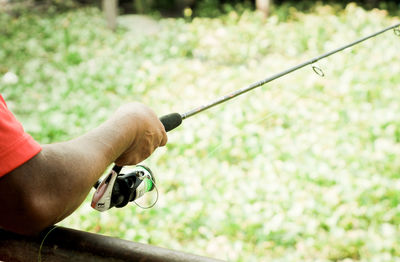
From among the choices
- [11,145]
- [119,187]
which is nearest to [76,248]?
[119,187]

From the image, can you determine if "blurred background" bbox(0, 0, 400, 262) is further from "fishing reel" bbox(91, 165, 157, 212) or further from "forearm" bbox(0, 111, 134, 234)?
"forearm" bbox(0, 111, 134, 234)

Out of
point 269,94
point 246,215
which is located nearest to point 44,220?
point 246,215

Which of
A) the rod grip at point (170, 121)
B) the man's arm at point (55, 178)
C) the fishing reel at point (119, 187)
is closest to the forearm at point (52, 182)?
the man's arm at point (55, 178)

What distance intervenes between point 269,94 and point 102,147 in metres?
4.31

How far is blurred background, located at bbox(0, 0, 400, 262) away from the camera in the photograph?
312 centimetres

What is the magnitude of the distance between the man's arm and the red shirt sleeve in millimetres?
17

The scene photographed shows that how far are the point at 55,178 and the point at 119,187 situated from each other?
1.50ft

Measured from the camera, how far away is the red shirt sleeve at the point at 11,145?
33.7 inches

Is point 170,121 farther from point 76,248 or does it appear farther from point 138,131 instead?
point 76,248

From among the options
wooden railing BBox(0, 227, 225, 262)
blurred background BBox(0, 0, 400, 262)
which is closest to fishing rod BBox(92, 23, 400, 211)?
wooden railing BBox(0, 227, 225, 262)

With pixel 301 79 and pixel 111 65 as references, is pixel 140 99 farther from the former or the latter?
pixel 301 79

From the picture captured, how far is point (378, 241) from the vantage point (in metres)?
2.87

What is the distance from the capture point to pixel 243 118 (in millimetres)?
4637

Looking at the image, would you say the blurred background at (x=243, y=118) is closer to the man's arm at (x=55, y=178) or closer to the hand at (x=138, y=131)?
the hand at (x=138, y=131)
